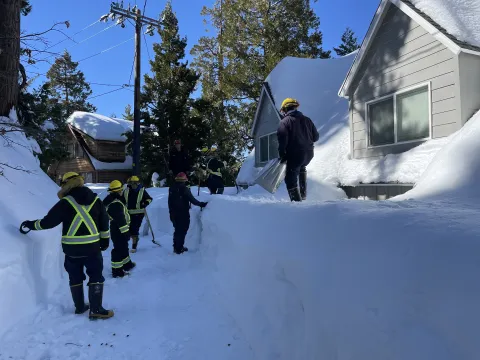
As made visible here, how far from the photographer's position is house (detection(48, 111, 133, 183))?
87.9 feet

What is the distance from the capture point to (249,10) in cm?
1994

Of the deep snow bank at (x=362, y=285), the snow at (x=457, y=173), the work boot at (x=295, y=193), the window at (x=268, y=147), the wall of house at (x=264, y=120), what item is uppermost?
the wall of house at (x=264, y=120)

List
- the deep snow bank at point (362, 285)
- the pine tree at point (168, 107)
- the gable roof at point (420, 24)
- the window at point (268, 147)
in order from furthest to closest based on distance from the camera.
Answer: the pine tree at point (168, 107) < the window at point (268, 147) < the gable roof at point (420, 24) < the deep snow bank at point (362, 285)

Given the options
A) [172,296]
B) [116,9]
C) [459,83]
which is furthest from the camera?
[116,9]

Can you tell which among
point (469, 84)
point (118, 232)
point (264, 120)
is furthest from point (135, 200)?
point (264, 120)

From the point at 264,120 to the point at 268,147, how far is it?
4.59 ft

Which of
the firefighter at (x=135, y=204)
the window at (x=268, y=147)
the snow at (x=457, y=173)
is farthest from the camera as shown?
the window at (x=268, y=147)

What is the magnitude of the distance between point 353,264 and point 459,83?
18.0 feet

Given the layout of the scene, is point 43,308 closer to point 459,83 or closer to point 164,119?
point 459,83

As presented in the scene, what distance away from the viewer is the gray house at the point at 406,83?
6.22 meters

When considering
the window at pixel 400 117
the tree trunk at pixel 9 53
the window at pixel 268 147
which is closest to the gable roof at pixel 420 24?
Answer: the window at pixel 400 117

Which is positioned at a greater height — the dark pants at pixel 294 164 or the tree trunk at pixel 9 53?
the tree trunk at pixel 9 53

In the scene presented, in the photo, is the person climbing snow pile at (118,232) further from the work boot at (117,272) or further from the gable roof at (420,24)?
the gable roof at (420,24)

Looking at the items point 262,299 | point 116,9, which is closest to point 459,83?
point 262,299
